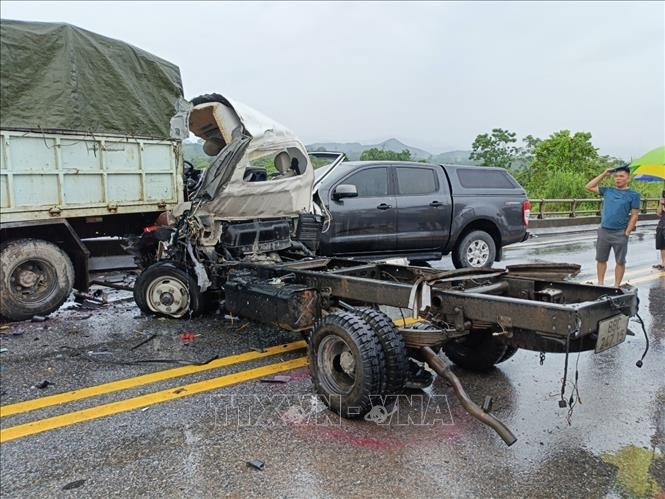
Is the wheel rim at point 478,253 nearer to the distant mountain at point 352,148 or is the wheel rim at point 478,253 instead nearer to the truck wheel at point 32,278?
the distant mountain at point 352,148

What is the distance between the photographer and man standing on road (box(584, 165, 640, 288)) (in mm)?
6719

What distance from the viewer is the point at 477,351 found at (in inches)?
161

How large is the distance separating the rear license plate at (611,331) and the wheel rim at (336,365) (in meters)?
1.49

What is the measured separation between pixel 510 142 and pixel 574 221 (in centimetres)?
1953

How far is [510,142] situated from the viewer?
3794 cm

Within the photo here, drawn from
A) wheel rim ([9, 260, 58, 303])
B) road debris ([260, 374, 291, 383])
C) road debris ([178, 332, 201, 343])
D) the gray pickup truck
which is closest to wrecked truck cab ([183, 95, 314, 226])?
the gray pickup truck

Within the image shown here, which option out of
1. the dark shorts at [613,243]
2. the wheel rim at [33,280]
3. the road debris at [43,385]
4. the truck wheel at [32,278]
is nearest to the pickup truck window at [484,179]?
the dark shorts at [613,243]

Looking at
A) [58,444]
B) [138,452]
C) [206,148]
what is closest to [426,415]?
[138,452]

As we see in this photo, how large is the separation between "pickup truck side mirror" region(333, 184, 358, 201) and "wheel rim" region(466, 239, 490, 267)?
260 centimetres

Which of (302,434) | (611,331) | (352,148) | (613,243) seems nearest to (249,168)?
(302,434)

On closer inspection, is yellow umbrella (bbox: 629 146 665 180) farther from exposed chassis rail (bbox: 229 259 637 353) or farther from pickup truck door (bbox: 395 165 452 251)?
exposed chassis rail (bbox: 229 259 637 353)

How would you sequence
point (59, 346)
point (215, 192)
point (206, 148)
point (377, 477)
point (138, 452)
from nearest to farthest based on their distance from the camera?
point (377, 477) < point (138, 452) < point (59, 346) < point (215, 192) < point (206, 148)

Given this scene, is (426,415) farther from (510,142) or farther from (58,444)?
(510,142)

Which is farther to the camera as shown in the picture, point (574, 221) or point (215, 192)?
point (574, 221)
